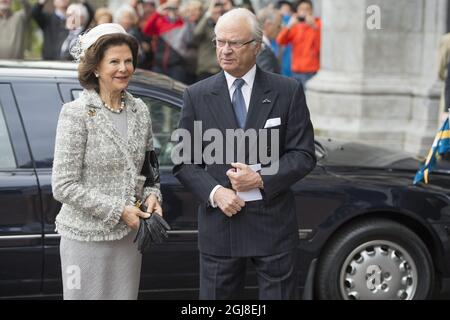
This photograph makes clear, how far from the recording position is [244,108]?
4.41m

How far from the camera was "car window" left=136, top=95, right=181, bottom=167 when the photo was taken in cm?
605

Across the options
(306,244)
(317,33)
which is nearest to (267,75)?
(306,244)

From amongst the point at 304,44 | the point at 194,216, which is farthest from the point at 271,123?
the point at 304,44

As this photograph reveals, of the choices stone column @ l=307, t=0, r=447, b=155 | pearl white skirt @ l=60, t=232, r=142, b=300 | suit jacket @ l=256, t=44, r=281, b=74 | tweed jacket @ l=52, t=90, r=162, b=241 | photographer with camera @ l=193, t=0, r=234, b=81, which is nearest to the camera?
tweed jacket @ l=52, t=90, r=162, b=241

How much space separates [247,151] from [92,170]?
67 centimetres

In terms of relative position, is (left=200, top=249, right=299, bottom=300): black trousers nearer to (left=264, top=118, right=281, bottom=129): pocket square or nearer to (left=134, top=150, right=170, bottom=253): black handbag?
(left=134, top=150, right=170, bottom=253): black handbag

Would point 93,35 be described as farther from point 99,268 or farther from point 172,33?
point 172,33

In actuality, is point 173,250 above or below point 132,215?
below

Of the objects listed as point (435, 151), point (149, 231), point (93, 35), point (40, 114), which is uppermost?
point (93, 35)

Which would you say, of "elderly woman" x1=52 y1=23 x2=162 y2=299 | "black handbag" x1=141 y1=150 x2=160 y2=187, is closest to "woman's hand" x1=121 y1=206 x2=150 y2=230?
"elderly woman" x1=52 y1=23 x2=162 y2=299

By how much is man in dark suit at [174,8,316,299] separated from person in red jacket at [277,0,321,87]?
8741 mm

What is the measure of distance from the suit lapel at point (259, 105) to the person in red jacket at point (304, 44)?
8758 millimetres

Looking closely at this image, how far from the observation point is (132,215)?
166 inches
